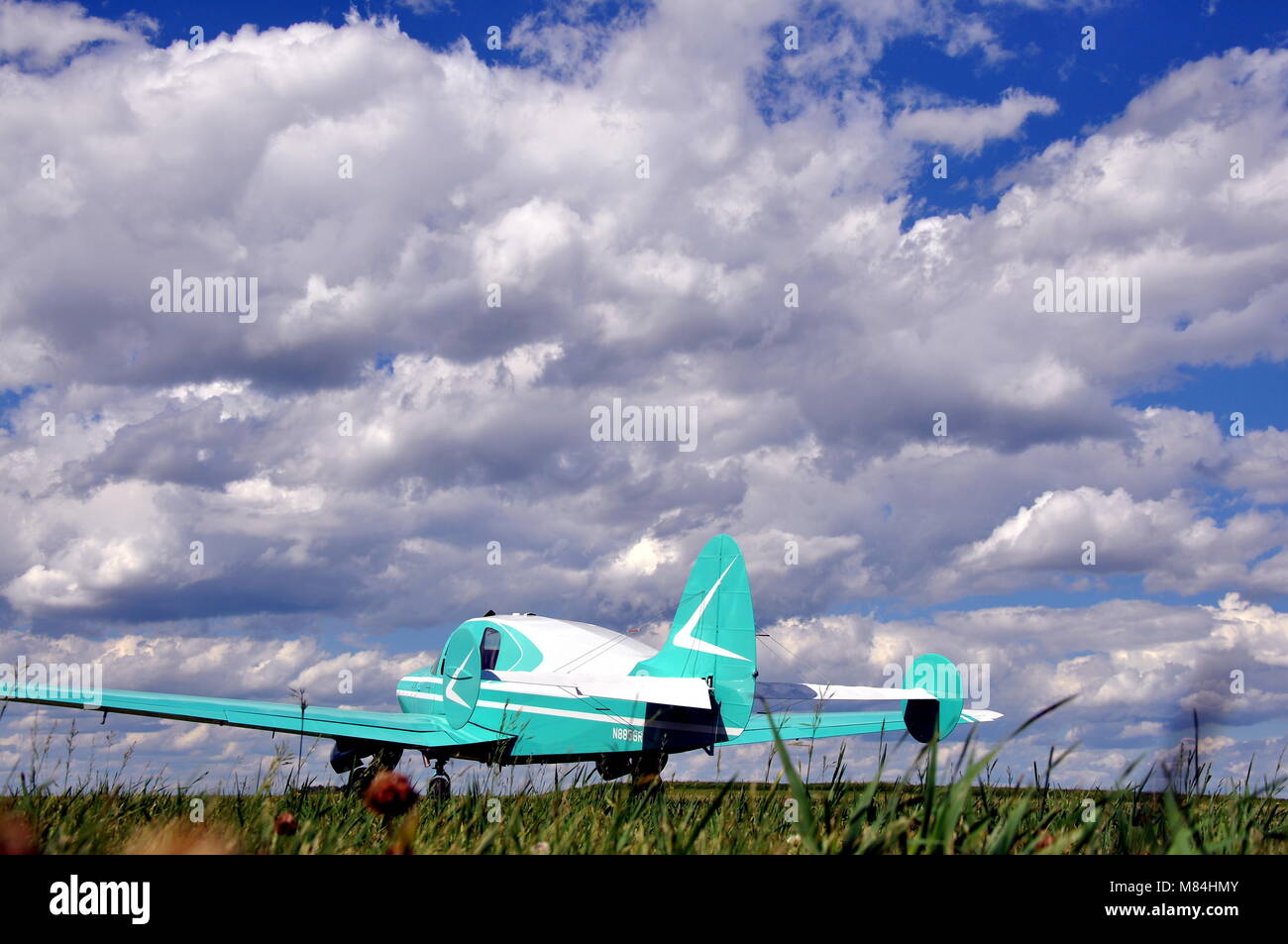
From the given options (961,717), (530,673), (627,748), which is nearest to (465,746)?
(530,673)

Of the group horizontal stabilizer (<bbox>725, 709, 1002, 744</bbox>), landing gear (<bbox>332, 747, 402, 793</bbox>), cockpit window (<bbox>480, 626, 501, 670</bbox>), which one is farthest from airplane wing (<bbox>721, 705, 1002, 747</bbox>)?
landing gear (<bbox>332, 747, 402, 793</bbox>)

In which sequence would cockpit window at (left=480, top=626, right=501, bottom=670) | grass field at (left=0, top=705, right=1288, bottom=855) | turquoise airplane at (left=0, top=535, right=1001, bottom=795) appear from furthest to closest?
cockpit window at (left=480, top=626, right=501, bottom=670), turquoise airplane at (left=0, top=535, right=1001, bottom=795), grass field at (left=0, top=705, right=1288, bottom=855)

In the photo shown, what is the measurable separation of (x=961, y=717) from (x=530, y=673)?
11.1 meters

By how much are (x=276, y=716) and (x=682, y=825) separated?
18.1m

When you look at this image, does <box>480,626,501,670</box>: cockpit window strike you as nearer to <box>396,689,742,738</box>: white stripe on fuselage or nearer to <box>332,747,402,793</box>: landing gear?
<box>396,689,742,738</box>: white stripe on fuselage

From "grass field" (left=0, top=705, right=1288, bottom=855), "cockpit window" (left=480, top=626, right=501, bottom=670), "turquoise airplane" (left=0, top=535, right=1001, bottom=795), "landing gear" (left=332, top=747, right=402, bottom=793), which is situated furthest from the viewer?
"cockpit window" (left=480, top=626, right=501, bottom=670)

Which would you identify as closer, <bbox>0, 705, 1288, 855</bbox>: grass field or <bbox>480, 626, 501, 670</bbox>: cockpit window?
<bbox>0, 705, 1288, 855</bbox>: grass field

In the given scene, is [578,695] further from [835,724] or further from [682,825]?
[682,825]

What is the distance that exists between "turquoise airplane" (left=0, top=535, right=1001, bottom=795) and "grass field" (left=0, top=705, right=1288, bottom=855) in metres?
11.8

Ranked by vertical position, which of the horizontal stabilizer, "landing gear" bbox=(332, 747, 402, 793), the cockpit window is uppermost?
"landing gear" bbox=(332, 747, 402, 793)

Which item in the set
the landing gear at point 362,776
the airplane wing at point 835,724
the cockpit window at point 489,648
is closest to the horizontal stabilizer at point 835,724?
the airplane wing at point 835,724

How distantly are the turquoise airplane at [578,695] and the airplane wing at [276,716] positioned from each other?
29 mm

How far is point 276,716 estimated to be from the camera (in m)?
19.6

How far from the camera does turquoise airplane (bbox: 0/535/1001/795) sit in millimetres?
17422
